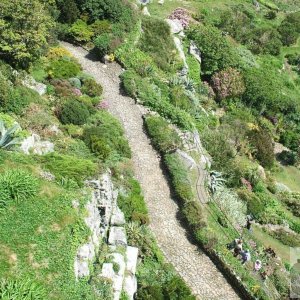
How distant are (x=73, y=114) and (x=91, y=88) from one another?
443 cm

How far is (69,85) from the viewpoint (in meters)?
34.6

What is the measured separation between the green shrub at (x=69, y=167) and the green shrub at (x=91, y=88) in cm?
1197

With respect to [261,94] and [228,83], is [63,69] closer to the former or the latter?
[228,83]

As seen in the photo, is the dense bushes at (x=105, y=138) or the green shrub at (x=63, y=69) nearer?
the dense bushes at (x=105, y=138)

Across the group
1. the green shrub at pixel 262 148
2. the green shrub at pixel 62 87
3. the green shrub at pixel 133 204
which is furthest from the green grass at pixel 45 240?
the green shrub at pixel 262 148

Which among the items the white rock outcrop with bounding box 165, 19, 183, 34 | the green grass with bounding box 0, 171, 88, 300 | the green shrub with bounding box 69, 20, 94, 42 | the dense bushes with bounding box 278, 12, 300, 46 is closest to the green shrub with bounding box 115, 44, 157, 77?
the green shrub with bounding box 69, 20, 94, 42

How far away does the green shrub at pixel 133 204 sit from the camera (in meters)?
26.3

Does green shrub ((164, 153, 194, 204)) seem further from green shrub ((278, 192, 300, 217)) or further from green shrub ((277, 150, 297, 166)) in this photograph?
green shrub ((277, 150, 297, 166))

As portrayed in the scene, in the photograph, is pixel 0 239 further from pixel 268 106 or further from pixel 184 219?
pixel 268 106

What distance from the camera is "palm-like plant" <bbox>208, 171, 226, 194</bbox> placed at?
29862 mm

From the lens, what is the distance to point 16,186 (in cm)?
2027

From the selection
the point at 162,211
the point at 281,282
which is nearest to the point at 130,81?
the point at 162,211

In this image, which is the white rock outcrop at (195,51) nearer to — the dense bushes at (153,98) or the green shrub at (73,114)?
the dense bushes at (153,98)

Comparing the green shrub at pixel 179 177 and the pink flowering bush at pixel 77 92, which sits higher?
the green shrub at pixel 179 177
